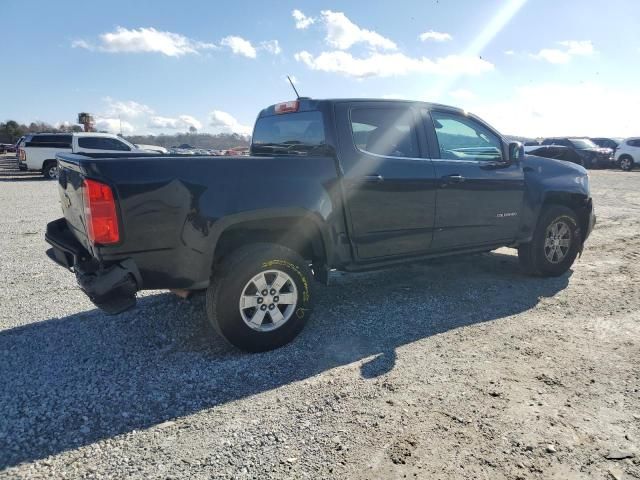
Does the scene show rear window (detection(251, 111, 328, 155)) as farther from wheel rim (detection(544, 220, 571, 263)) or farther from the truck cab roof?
wheel rim (detection(544, 220, 571, 263))

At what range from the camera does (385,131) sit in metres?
4.12

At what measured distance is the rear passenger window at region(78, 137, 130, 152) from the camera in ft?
56.3

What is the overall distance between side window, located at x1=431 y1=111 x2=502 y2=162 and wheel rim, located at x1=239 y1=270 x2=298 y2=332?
2062 mm

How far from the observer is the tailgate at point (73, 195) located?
305cm

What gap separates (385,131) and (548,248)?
2.63 metres

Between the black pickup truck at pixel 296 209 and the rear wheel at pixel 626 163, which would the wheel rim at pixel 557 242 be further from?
the rear wheel at pixel 626 163

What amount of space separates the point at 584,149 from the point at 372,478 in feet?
97.4

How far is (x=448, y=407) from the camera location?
8.93 feet

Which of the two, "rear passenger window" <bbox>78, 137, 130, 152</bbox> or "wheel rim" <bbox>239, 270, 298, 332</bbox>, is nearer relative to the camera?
"wheel rim" <bbox>239, 270, 298, 332</bbox>

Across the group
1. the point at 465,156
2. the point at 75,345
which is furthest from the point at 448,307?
the point at 75,345

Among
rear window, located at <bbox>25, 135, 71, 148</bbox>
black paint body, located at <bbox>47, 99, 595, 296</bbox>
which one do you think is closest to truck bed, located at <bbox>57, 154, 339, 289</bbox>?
black paint body, located at <bbox>47, 99, 595, 296</bbox>

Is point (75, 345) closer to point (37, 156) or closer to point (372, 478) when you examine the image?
point (372, 478)

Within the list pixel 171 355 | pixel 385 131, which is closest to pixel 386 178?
pixel 385 131

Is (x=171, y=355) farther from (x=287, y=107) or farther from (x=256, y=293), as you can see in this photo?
(x=287, y=107)
